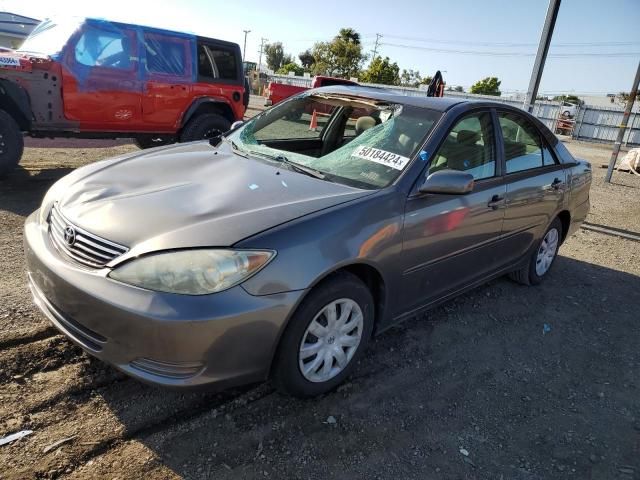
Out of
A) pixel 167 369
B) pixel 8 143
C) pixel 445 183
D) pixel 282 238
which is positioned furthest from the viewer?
pixel 8 143

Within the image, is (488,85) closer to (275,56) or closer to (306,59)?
(306,59)

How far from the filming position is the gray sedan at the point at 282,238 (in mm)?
2152

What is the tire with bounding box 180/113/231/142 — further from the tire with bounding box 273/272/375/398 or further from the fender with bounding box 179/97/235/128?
the tire with bounding box 273/272/375/398

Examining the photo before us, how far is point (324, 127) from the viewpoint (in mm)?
4305

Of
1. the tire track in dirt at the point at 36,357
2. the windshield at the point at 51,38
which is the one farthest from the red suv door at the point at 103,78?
the tire track in dirt at the point at 36,357

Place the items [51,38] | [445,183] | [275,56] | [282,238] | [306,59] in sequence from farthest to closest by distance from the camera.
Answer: [275,56]
[306,59]
[51,38]
[445,183]
[282,238]

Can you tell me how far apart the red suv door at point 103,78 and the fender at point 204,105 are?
2.38ft

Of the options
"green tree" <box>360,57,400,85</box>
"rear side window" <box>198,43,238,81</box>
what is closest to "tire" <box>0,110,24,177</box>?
"rear side window" <box>198,43,238,81</box>

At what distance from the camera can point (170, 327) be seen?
2.05 metres

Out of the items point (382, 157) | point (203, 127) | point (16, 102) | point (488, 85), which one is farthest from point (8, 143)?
point (488, 85)

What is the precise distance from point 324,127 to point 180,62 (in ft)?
14.6

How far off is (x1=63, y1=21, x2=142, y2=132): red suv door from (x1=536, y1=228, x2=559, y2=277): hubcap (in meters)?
5.86

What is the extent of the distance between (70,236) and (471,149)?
104 inches

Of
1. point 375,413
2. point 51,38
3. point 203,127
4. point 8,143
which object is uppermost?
point 51,38
